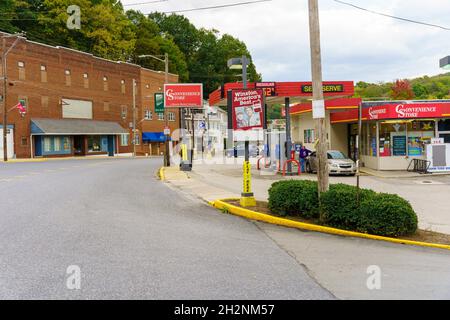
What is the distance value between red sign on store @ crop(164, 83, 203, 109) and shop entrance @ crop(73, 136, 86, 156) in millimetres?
23496

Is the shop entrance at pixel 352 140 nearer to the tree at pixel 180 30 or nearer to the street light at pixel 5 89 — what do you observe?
the street light at pixel 5 89

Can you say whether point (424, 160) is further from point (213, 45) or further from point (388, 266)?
point (213, 45)

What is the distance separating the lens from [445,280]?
648 cm

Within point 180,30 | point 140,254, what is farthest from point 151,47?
point 140,254

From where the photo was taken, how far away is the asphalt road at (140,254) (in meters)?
5.70

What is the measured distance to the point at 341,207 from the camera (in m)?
9.97

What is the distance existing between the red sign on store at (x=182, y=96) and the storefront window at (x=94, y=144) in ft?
81.6

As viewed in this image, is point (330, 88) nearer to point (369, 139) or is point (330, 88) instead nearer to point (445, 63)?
point (369, 139)

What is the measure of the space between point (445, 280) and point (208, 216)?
6287 mm

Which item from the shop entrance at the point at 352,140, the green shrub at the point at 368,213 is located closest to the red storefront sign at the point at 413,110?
the shop entrance at the point at 352,140

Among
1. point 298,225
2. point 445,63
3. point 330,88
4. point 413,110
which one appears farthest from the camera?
point 413,110

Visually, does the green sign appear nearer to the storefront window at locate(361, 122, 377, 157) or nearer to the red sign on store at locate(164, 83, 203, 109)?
the red sign on store at locate(164, 83, 203, 109)

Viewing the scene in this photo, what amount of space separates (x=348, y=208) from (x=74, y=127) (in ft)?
147
